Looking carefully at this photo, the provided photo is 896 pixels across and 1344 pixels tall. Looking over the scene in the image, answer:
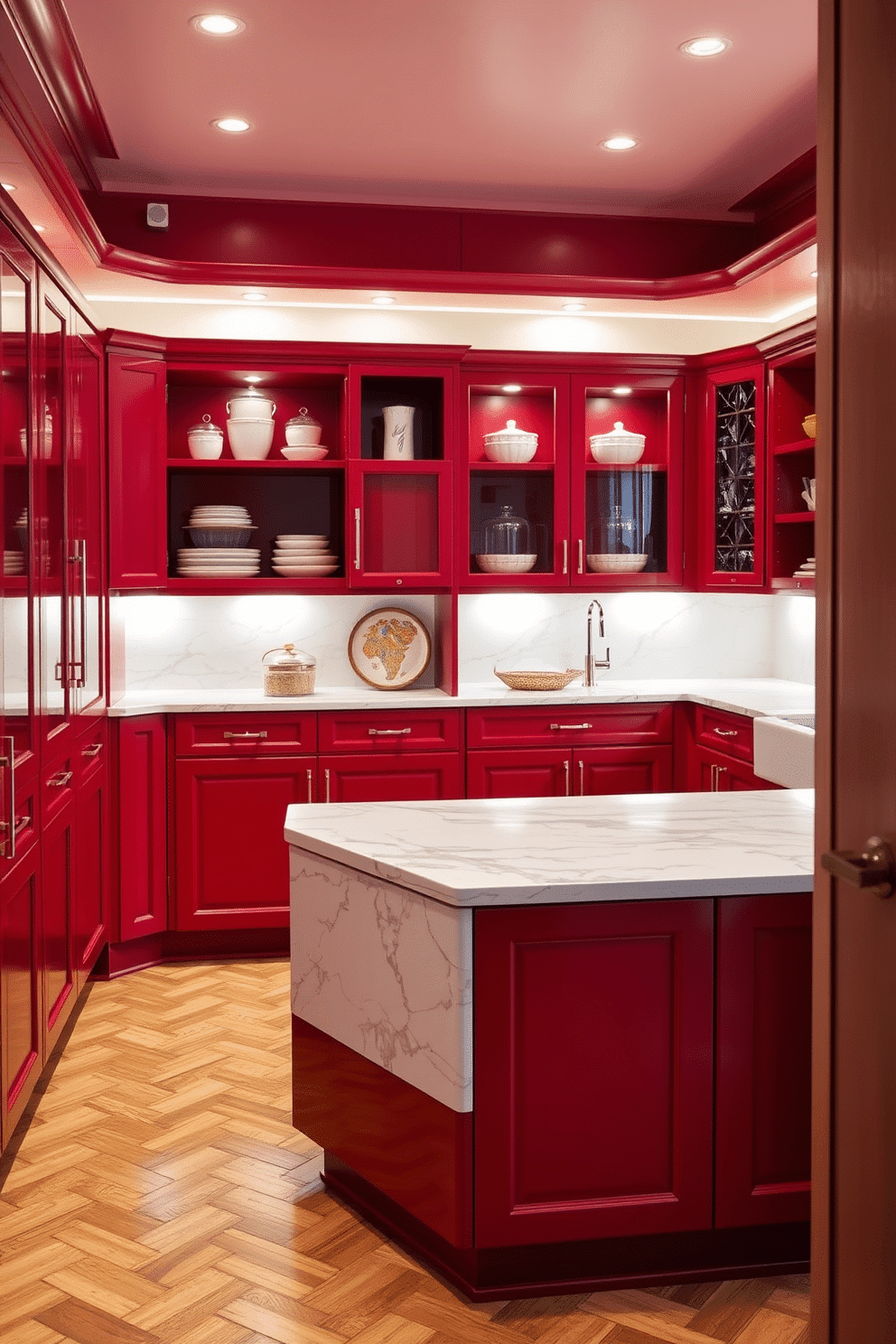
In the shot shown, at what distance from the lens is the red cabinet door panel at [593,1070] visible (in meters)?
2.29

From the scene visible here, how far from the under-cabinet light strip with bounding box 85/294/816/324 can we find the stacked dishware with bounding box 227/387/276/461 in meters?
0.43

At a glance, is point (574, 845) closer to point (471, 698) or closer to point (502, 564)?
point (471, 698)

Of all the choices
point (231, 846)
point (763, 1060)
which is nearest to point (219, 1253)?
point (763, 1060)

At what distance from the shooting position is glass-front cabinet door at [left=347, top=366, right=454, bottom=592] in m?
4.95

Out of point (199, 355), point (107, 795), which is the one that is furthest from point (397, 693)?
point (199, 355)

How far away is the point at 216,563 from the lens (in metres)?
4.96

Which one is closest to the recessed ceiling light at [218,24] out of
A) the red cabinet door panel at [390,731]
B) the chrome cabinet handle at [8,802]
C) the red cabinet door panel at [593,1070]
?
the chrome cabinet handle at [8,802]

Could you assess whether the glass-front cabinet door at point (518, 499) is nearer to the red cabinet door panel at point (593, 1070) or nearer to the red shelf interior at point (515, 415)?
the red shelf interior at point (515, 415)

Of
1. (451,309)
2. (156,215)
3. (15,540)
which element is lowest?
(15,540)

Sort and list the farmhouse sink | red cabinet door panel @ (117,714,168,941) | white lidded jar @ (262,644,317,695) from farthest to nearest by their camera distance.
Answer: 1. white lidded jar @ (262,644,317,695)
2. red cabinet door panel @ (117,714,168,941)
3. the farmhouse sink

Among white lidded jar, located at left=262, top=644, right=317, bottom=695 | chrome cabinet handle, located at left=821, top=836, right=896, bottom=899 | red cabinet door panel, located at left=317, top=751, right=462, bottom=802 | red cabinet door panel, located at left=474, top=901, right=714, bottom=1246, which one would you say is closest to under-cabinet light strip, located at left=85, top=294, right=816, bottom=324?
white lidded jar, located at left=262, top=644, right=317, bottom=695

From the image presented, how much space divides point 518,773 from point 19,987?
246 centimetres

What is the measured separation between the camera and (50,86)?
12.2 ft

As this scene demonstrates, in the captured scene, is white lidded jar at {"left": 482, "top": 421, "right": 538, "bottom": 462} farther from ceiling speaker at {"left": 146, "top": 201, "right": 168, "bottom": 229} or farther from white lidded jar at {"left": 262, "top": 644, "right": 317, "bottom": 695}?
ceiling speaker at {"left": 146, "top": 201, "right": 168, "bottom": 229}
